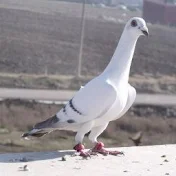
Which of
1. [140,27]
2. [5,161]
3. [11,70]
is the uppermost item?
[140,27]

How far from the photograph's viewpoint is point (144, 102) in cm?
2053

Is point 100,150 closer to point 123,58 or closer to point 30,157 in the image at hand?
point 30,157

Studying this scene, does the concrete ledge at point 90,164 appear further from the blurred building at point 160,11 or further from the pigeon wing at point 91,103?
the blurred building at point 160,11

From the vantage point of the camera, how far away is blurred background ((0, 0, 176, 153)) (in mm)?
14242

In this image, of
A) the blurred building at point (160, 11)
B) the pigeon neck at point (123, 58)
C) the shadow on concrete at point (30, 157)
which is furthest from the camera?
the blurred building at point (160, 11)

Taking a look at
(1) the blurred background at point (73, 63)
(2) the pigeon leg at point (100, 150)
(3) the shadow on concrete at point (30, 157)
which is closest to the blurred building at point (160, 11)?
(1) the blurred background at point (73, 63)

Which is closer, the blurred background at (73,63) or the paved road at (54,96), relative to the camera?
the blurred background at (73,63)

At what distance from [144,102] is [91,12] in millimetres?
31341

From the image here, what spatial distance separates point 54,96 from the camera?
2138cm

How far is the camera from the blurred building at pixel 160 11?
45031 mm

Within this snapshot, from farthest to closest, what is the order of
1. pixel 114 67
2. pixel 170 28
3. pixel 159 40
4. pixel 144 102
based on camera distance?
pixel 170 28, pixel 159 40, pixel 144 102, pixel 114 67

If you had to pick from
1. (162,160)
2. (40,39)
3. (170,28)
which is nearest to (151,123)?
(162,160)

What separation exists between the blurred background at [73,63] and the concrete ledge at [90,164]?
15.2ft

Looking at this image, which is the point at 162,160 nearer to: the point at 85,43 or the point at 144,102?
the point at 144,102
